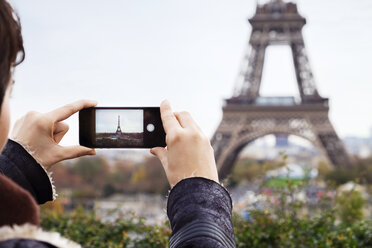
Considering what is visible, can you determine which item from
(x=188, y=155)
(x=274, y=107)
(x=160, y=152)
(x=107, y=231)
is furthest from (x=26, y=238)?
(x=274, y=107)

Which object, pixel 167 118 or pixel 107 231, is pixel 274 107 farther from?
pixel 167 118

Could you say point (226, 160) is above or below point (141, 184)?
above

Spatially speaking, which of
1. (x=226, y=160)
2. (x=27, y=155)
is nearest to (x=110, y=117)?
(x=27, y=155)

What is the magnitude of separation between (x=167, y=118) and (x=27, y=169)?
0.45 metres

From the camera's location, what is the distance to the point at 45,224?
4.79m

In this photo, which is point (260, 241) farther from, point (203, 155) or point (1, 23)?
point (1, 23)

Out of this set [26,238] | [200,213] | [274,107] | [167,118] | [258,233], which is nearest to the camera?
[26,238]

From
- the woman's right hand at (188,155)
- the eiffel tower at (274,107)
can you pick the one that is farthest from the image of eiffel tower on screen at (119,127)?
the eiffel tower at (274,107)

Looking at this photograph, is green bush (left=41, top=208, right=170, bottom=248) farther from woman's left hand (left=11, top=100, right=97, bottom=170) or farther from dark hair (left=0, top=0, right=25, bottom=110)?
dark hair (left=0, top=0, right=25, bottom=110)

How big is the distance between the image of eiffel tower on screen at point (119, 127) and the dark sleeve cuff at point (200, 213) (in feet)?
1.29

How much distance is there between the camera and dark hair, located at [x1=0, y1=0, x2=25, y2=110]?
734mm

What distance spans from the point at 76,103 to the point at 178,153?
46cm

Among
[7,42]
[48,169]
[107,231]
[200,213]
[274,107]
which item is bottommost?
[274,107]

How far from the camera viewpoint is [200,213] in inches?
36.8
